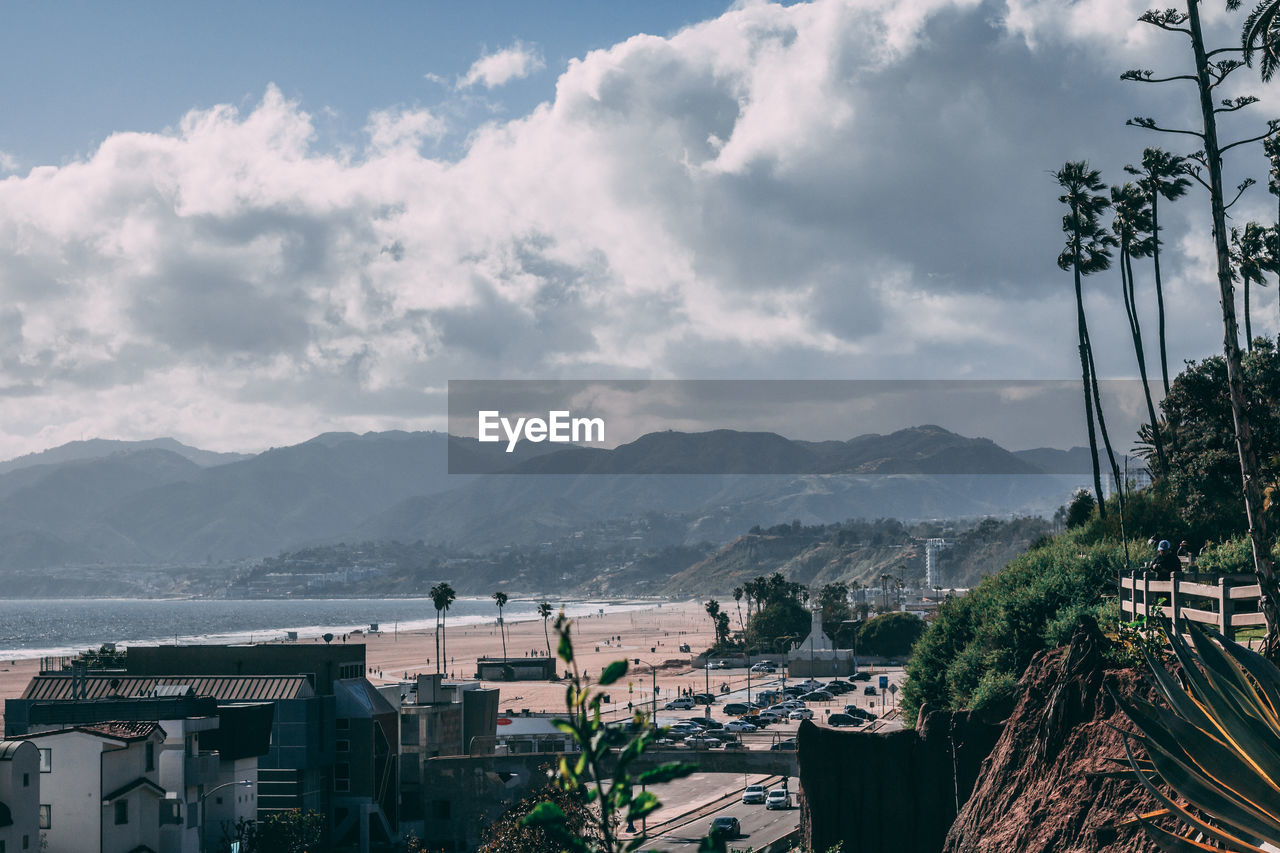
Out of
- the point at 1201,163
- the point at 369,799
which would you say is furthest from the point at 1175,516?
the point at 369,799

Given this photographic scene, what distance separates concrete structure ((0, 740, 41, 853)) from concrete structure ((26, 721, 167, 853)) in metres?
2.85

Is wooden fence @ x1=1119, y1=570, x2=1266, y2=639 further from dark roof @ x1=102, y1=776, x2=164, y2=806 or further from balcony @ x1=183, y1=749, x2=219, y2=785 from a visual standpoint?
balcony @ x1=183, y1=749, x2=219, y2=785

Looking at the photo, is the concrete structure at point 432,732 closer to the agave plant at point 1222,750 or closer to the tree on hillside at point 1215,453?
the tree on hillside at point 1215,453

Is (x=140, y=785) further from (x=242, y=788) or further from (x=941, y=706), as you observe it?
(x=941, y=706)

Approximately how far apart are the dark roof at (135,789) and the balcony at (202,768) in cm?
218

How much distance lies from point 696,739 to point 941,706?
2361 inches

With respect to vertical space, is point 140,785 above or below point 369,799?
above

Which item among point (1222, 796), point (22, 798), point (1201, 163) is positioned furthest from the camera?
point (22, 798)

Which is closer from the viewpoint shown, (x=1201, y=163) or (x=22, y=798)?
(x=1201, y=163)

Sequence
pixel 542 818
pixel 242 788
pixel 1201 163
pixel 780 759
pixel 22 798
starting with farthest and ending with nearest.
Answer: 1. pixel 780 759
2. pixel 242 788
3. pixel 22 798
4. pixel 1201 163
5. pixel 542 818

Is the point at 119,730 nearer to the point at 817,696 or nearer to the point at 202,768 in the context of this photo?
the point at 202,768

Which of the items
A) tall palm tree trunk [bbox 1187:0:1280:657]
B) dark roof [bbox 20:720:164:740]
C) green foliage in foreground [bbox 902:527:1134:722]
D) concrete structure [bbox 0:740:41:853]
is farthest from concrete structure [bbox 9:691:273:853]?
tall palm tree trunk [bbox 1187:0:1280:657]

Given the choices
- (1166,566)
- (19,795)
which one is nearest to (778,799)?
(19,795)

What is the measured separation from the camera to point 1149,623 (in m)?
33.4
